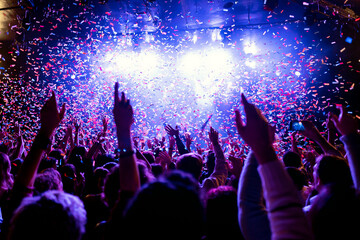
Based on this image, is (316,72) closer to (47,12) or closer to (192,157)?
(192,157)

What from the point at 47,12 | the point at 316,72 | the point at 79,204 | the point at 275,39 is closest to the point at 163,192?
the point at 79,204

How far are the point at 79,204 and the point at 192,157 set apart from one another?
1.42m

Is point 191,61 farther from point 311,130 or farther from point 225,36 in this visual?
point 311,130

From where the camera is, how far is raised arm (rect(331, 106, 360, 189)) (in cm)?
134

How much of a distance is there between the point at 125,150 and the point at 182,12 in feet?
28.7

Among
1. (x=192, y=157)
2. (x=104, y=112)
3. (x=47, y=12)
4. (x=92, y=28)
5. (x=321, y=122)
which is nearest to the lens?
(x=192, y=157)

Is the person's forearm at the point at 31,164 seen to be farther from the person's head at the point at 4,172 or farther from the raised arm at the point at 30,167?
the person's head at the point at 4,172

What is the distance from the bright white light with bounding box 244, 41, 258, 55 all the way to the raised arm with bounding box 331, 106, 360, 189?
10282mm

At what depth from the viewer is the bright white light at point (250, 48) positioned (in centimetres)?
1105

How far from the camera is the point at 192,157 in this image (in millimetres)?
2406

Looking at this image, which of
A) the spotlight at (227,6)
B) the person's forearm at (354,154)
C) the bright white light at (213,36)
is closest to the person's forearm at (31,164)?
the person's forearm at (354,154)

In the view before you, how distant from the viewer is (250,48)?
1127 centimetres

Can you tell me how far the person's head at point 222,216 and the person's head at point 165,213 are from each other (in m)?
0.57

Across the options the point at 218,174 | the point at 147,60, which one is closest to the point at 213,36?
the point at 147,60
